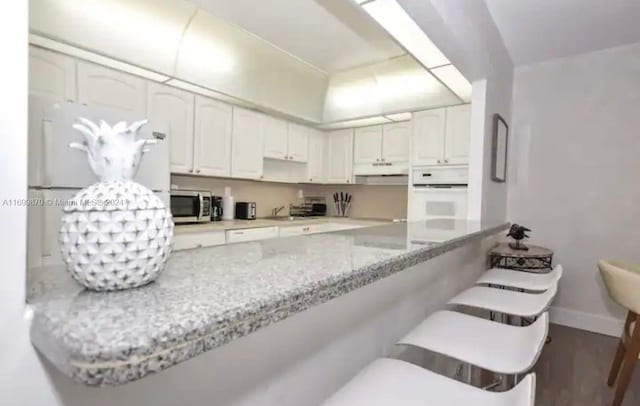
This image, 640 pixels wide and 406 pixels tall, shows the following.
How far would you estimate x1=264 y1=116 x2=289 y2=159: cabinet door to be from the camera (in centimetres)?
385

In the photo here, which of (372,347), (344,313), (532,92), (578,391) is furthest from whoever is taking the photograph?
(532,92)

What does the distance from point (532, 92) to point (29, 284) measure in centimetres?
399

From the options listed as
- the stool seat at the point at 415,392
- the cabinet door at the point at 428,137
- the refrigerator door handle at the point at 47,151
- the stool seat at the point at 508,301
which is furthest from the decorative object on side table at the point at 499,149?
the refrigerator door handle at the point at 47,151

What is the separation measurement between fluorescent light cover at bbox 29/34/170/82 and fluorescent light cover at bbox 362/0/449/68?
1.81m

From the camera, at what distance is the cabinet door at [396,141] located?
401 centimetres

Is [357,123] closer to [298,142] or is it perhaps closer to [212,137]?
[298,142]

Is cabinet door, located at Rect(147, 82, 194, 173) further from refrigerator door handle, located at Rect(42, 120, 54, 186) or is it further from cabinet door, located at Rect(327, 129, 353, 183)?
cabinet door, located at Rect(327, 129, 353, 183)

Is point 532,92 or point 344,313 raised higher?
point 532,92

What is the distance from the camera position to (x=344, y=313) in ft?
3.40

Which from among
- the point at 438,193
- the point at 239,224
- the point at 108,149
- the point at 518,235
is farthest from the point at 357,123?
the point at 108,149

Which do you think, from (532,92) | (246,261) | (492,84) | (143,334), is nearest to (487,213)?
(492,84)

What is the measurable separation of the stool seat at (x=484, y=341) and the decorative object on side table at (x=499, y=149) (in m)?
1.89

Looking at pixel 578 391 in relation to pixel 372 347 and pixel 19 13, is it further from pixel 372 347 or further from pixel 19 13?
pixel 19 13

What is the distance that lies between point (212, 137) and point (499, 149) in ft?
8.25
